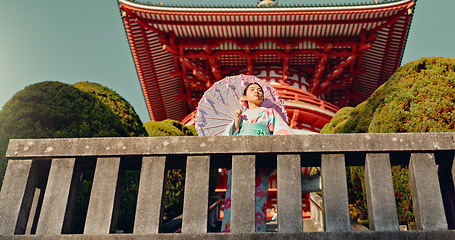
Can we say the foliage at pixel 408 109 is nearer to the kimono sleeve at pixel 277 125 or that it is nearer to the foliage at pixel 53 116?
the kimono sleeve at pixel 277 125

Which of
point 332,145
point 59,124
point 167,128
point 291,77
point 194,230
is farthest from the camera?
point 291,77

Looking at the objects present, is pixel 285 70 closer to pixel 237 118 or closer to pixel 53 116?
pixel 237 118

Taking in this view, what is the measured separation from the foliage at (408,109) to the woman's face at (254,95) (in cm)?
125

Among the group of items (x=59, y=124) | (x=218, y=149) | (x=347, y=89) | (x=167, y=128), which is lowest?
(x=218, y=149)

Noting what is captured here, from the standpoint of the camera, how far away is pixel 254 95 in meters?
4.30

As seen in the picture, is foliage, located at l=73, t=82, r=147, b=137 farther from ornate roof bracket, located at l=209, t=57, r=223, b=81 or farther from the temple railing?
ornate roof bracket, located at l=209, t=57, r=223, b=81

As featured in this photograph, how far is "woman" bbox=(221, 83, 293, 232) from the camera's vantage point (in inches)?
130

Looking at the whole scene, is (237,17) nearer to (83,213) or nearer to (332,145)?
(83,213)

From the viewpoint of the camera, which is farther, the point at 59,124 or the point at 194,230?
the point at 59,124

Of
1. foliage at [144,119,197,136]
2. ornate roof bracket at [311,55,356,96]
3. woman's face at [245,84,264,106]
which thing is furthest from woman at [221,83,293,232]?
ornate roof bracket at [311,55,356,96]

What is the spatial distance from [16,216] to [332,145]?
2.12 metres

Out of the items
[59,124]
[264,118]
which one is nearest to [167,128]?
[59,124]

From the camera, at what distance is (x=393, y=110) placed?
4176 mm

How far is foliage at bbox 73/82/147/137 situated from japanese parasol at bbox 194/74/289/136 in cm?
125
